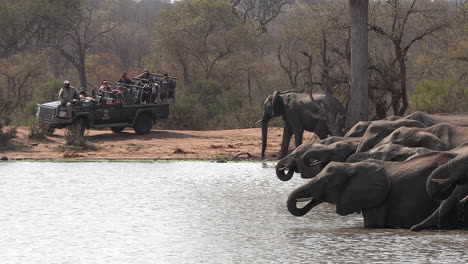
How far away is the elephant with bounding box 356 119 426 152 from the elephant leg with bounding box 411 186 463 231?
10.4 ft

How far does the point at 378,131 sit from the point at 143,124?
14.3m

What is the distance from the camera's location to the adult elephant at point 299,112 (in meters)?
21.3

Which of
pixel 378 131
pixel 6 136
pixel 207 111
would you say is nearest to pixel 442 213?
pixel 378 131

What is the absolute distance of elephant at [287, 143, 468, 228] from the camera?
10.8 meters

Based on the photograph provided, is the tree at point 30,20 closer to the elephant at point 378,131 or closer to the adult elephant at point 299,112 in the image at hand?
the adult elephant at point 299,112

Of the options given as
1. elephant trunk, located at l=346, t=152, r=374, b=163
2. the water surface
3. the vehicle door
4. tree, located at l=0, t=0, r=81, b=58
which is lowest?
the water surface

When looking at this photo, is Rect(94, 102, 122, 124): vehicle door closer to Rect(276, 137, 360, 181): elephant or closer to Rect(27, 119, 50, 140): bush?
Rect(27, 119, 50, 140): bush

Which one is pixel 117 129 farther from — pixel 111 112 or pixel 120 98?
pixel 111 112

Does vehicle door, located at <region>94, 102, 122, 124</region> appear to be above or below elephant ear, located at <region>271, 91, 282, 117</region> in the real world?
below

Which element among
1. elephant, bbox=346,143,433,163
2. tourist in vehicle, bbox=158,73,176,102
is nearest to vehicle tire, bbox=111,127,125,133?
tourist in vehicle, bbox=158,73,176,102

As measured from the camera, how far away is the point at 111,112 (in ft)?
88.9

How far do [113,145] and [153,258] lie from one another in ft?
52.3

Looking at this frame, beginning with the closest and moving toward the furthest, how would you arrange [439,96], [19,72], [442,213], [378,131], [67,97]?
[442,213]
[378,131]
[67,97]
[439,96]
[19,72]

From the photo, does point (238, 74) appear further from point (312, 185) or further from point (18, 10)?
point (312, 185)
